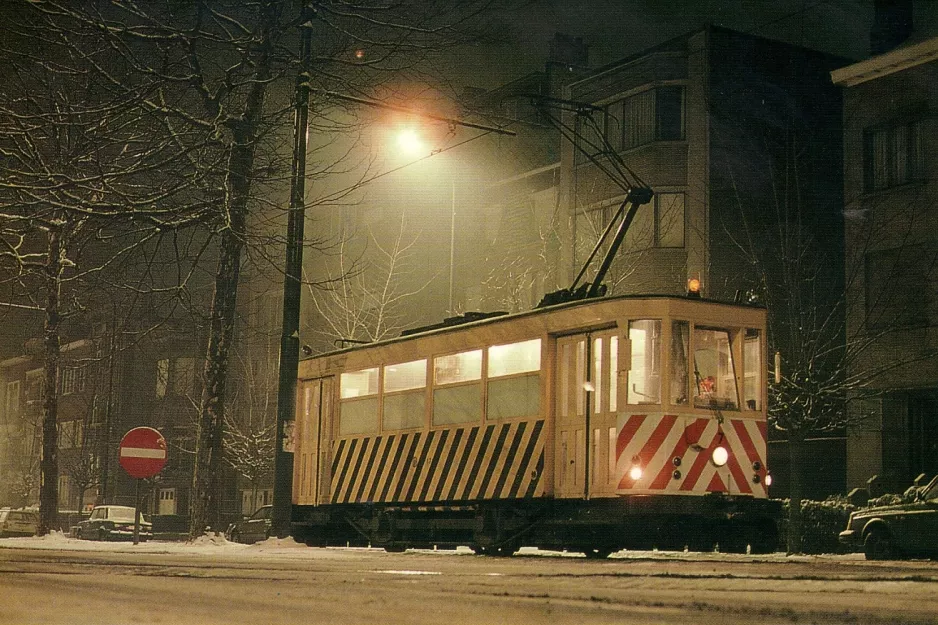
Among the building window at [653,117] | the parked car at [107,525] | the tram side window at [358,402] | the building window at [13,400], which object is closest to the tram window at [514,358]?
the tram side window at [358,402]

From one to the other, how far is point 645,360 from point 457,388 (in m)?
3.19

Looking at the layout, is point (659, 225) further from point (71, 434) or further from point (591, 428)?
point (71, 434)

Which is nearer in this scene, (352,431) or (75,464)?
(352,431)

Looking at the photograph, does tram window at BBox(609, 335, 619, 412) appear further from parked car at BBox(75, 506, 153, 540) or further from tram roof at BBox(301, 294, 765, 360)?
parked car at BBox(75, 506, 153, 540)

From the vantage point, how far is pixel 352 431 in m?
21.4

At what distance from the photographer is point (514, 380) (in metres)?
17.8

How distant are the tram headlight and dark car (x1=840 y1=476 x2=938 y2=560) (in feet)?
17.5

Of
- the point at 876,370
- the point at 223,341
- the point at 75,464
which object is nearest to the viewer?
the point at 223,341

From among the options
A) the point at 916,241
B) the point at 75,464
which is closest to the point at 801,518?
the point at 916,241

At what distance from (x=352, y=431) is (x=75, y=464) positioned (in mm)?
50247

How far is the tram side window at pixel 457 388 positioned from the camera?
18422 millimetres

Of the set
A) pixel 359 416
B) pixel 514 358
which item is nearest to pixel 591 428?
pixel 514 358

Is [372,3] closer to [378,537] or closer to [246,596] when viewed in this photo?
[378,537]

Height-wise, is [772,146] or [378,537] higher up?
[772,146]
